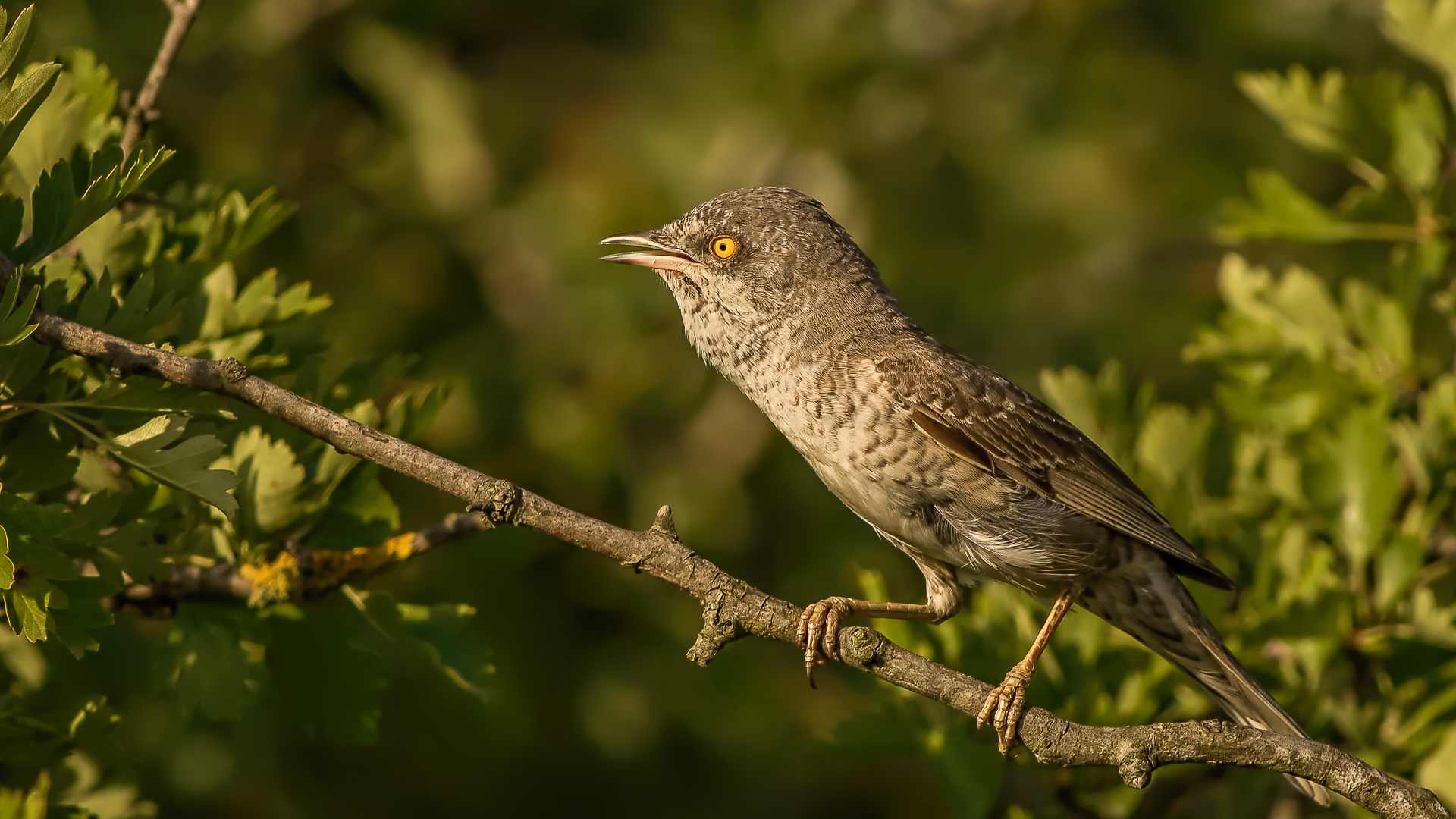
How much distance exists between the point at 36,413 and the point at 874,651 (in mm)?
1833

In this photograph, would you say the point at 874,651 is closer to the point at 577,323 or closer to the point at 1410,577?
the point at 1410,577

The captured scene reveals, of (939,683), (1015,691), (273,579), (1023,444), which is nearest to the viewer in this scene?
(939,683)

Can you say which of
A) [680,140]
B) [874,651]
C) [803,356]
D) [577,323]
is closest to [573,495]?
[577,323]

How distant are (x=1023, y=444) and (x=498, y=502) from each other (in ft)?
7.03

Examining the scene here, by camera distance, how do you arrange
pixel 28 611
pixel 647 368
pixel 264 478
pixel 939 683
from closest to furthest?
pixel 28 611 < pixel 939 683 < pixel 264 478 < pixel 647 368

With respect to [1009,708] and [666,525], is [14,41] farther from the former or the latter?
[1009,708]

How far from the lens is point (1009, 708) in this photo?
3.37 metres

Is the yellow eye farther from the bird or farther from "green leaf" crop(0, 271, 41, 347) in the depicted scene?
"green leaf" crop(0, 271, 41, 347)

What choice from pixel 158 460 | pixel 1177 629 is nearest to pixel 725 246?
pixel 1177 629

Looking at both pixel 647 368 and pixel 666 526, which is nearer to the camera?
pixel 666 526

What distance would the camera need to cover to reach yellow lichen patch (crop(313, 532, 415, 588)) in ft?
Result: 10.3

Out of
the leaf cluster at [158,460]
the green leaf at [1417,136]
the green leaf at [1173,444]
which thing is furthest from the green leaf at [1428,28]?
the leaf cluster at [158,460]

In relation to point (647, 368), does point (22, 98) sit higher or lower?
higher

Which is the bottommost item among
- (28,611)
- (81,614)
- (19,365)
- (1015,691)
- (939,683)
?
(1015,691)
